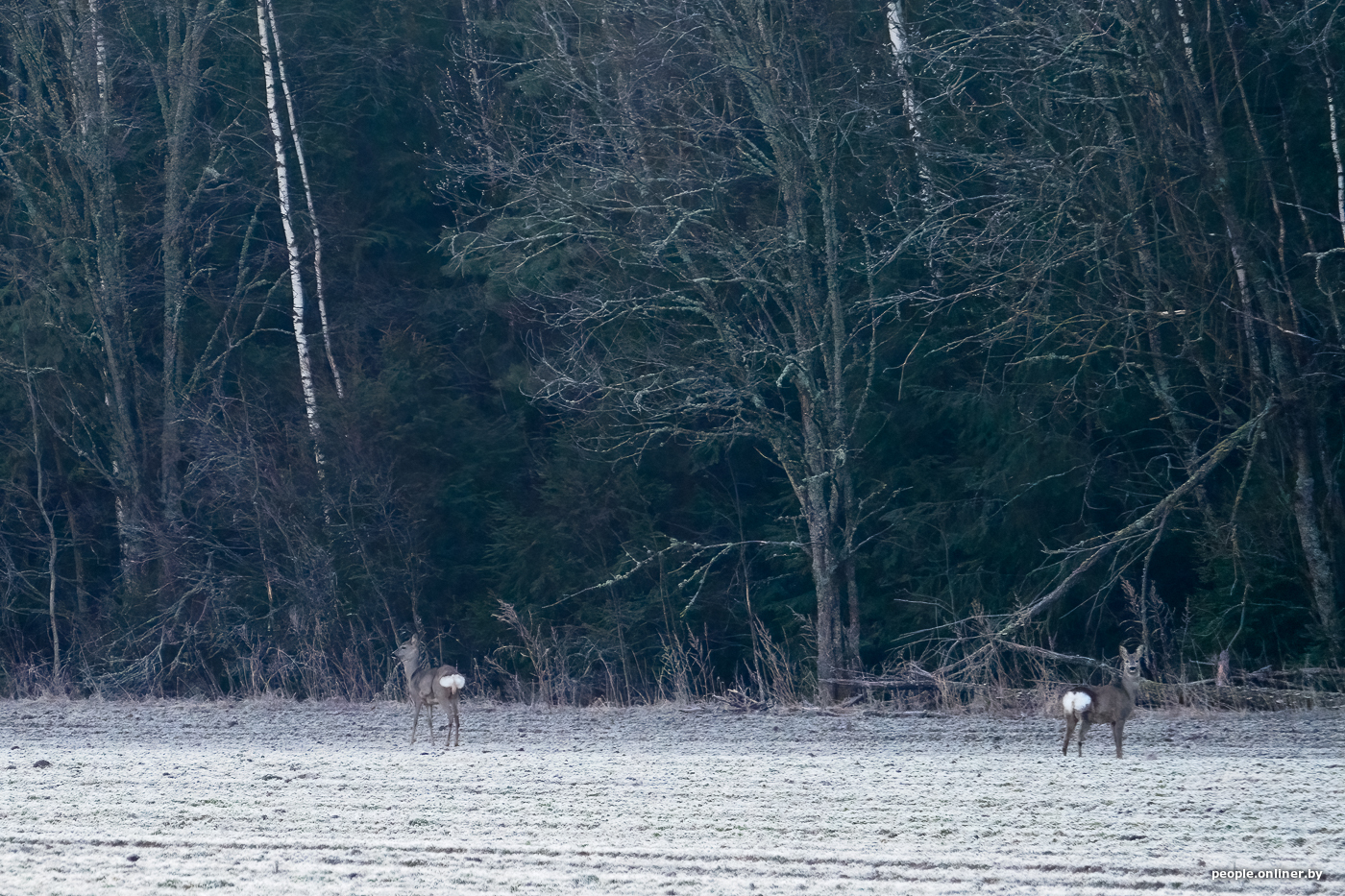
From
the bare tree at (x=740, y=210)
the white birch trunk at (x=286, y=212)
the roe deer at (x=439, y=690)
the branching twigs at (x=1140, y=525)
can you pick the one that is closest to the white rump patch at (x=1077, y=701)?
the branching twigs at (x=1140, y=525)

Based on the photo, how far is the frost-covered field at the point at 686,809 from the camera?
18.8 feet

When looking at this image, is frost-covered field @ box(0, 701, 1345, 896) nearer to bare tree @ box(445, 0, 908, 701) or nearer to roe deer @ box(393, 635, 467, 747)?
roe deer @ box(393, 635, 467, 747)

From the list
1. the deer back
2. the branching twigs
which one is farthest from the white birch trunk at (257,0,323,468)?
the deer back

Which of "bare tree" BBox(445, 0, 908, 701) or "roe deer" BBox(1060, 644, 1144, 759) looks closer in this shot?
"roe deer" BBox(1060, 644, 1144, 759)

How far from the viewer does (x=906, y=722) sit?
38.5 ft

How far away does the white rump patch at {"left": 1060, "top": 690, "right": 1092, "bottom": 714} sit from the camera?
8.85 m

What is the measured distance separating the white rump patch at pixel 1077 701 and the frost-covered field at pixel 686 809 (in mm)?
397

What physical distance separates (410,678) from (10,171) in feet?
48.5

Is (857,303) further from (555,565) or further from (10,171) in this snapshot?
(10,171)

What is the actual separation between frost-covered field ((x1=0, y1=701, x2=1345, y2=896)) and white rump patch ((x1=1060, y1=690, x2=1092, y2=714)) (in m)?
0.40

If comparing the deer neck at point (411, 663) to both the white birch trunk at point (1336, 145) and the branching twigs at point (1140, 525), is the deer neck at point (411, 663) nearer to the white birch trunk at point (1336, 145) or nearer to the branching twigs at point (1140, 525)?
the branching twigs at point (1140, 525)

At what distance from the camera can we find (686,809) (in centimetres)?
736

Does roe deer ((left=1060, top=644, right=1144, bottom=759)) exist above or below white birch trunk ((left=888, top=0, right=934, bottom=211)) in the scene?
below

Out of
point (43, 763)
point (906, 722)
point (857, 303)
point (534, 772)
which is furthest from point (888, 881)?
point (857, 303)
